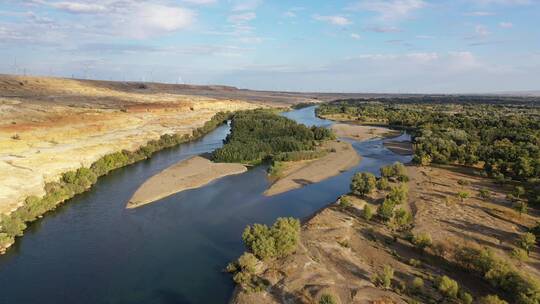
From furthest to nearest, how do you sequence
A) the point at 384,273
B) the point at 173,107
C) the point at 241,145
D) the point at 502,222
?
1. the point at 173,107
2. the point at 241,145
3. the point at 502,222
4. the point at 384,273

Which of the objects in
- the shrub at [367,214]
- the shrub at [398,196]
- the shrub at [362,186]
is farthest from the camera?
the shrub at [362,186]

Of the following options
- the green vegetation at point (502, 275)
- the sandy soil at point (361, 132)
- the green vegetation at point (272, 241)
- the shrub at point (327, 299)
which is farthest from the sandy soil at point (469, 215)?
the sandy soil at point (361, 132)

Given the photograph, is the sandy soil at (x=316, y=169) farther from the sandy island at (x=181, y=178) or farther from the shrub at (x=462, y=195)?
the shrub at (x=462, y=195)

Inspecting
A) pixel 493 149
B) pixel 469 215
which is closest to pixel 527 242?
pixel 469 215

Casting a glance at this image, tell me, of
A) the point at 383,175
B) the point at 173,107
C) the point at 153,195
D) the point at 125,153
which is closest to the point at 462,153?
the point at 383,175

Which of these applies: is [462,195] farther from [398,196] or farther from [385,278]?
[385,278]

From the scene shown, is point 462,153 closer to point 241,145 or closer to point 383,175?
point 383,175
